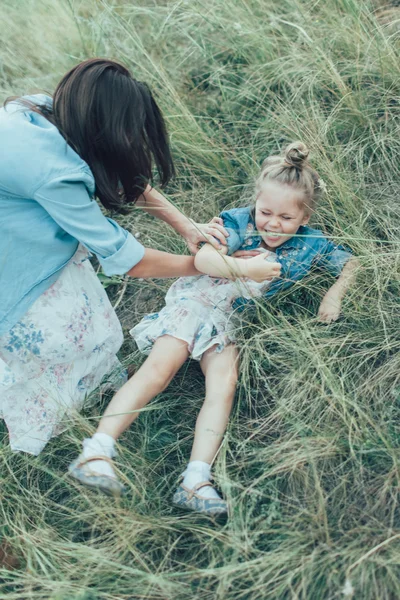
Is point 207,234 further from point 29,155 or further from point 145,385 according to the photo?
point 29,155

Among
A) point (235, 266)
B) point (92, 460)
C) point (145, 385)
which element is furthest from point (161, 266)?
point (92, 460)

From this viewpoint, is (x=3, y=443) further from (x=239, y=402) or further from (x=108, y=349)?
(x=239, y=402)

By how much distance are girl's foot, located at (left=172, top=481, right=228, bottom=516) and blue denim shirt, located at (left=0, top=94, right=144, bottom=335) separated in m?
0.68

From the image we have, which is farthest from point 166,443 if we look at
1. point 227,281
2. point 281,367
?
point 227,281

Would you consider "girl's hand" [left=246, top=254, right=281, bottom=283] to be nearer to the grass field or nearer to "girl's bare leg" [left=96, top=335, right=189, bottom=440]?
the grass field

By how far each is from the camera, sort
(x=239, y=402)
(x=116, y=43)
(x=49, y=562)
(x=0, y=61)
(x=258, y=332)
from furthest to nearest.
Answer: (x=0, y=61) → (x=116, y=43) → (x=258, y=332) → (x=239, y=402) → (x=49, y=562)

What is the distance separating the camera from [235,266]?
2.09 m

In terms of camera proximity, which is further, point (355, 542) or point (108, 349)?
point (108, 349)

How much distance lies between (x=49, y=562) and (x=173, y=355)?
73 cm

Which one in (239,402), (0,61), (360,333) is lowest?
(239,402)

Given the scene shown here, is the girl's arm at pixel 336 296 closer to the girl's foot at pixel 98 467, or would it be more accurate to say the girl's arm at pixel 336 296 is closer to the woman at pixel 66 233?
the woman at pixel 66 233

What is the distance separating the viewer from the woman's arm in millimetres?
1952

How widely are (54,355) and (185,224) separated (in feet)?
2.28

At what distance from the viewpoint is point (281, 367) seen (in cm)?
210
